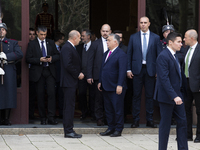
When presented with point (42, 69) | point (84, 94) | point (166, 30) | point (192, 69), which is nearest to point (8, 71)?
point (42, 69)

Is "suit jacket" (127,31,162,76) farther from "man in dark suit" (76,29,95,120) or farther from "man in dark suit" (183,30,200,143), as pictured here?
"man in dark suit" (76,29,95,120)

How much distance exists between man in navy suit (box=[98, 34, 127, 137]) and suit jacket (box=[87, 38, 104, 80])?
630 millimetres

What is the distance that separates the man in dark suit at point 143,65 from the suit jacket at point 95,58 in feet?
1.95

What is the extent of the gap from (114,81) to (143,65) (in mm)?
815

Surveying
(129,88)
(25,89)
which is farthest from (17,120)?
(129,88)

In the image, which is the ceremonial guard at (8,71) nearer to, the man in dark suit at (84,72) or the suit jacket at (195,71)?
the man in dark suit at (84,72)

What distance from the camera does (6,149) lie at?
6.47 m

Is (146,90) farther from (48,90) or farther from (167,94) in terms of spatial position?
(167,94)

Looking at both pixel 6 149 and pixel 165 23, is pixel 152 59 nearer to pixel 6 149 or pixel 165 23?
pixel 165 23

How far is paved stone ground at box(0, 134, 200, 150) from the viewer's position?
22.0 ft

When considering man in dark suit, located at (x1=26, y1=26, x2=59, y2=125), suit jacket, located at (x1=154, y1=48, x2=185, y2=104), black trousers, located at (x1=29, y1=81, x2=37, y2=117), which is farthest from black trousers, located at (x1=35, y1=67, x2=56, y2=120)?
suit jacket, located at (x1=154, y1=48, x2=185, y2=104)

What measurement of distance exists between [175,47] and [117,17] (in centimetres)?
772

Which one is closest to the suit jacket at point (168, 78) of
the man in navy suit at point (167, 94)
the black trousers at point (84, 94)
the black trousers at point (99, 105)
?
the man in navy suit at point (167, 94)

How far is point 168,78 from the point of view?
5.84m
